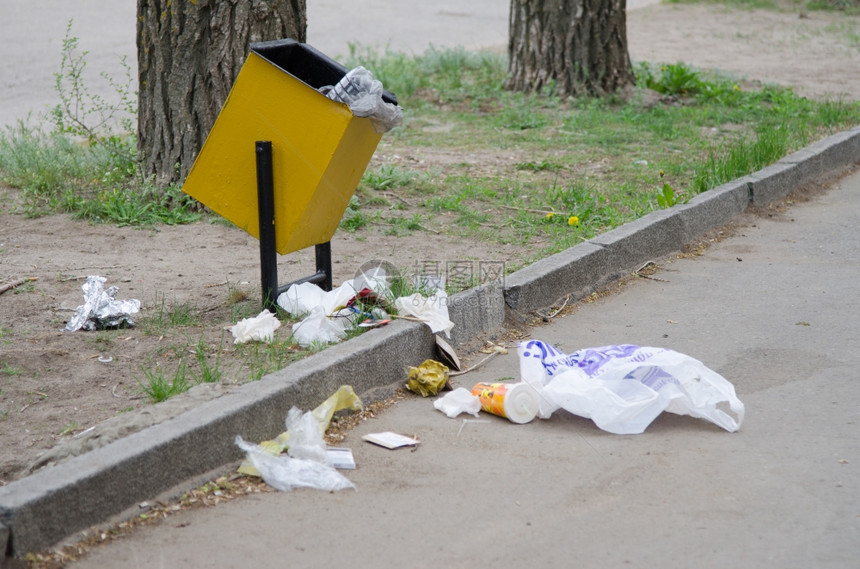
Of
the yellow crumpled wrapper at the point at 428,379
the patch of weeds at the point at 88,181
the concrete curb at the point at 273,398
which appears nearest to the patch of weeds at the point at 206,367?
the concrete curb at the point at 273,398

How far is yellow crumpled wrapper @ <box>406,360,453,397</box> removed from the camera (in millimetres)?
3654

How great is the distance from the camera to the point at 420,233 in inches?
221

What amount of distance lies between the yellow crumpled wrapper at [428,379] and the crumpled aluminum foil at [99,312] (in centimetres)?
122

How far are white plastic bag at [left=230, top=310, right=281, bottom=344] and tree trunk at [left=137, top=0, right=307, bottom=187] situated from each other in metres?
2.20

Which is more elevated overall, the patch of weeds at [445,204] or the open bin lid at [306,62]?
Answer: the open bin lid at [306,62]

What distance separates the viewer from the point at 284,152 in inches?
153

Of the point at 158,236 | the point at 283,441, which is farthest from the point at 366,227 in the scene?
the point at 283,441

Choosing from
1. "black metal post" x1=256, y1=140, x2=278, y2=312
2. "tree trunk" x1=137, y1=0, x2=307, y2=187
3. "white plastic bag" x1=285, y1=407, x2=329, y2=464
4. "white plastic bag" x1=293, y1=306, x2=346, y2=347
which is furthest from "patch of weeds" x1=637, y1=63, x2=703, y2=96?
"white plastic bag" x1=285, y1=407, x2=329, y2=464

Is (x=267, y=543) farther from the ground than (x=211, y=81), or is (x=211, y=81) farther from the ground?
(x=211, y=81)

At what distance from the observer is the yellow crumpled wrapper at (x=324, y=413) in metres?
2.99

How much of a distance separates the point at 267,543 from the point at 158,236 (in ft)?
10.4

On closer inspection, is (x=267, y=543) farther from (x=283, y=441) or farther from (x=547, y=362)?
(x=547, y=362)

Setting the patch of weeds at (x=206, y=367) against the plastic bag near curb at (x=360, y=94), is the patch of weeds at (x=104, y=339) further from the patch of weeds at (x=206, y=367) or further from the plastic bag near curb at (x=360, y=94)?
the plastic bag near curb at (x=360, y=94)

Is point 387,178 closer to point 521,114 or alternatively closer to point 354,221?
point 354,221
